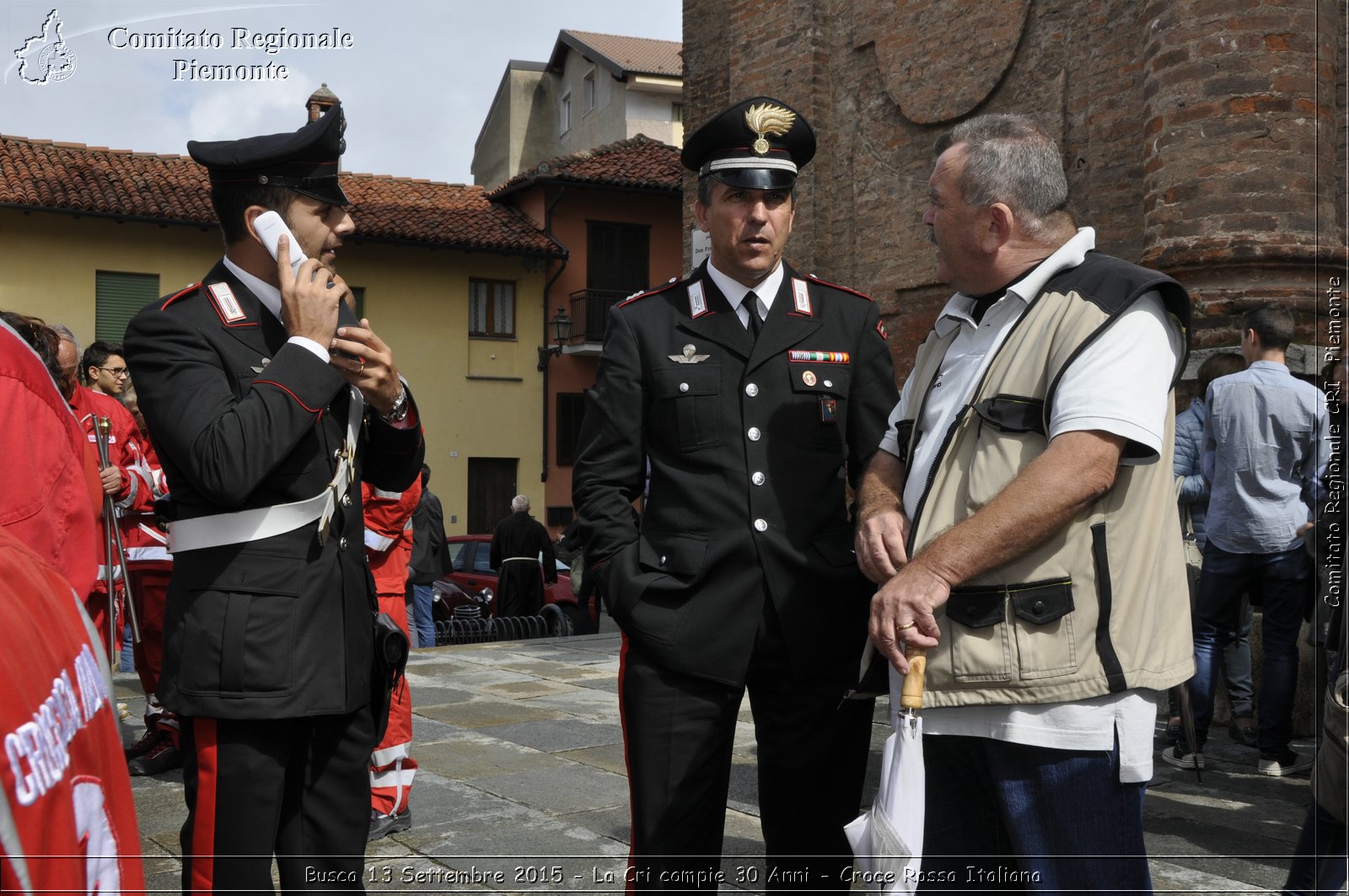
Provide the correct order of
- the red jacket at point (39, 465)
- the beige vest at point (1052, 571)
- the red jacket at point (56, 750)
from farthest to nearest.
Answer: the beige vest at point (1052, 571), the red jacket at point (39, 465), the red jacket at point (56, 750)

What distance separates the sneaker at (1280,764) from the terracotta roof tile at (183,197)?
23213mm

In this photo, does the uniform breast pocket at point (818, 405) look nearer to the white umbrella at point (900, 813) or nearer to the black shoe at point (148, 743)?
the white umbrella at point (900, 813)

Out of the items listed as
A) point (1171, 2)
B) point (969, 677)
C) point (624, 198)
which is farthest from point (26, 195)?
point (969, 677)

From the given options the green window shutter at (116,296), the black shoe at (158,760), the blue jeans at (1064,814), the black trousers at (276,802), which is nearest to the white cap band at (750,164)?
the blue jeans at (1064,814)

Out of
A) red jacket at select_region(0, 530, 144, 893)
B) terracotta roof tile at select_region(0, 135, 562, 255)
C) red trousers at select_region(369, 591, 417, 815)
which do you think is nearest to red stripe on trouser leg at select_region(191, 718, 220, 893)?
red jacket at select_region(0, 530, 144, 893)

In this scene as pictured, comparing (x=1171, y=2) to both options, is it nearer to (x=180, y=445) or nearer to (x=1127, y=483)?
(x=1127, y=483)

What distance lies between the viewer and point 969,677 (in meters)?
2.38

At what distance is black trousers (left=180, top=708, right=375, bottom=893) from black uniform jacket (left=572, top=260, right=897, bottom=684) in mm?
712

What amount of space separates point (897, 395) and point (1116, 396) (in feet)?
3.03

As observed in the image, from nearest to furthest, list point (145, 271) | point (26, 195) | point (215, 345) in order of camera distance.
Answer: point (215, 345)
point (26, 195)
point (145, 271)

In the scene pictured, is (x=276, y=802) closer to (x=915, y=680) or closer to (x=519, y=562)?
(x=915, y=680)

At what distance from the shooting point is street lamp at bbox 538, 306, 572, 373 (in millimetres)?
29547

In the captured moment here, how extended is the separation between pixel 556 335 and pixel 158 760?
81.5ft

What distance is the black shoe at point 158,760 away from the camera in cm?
595
